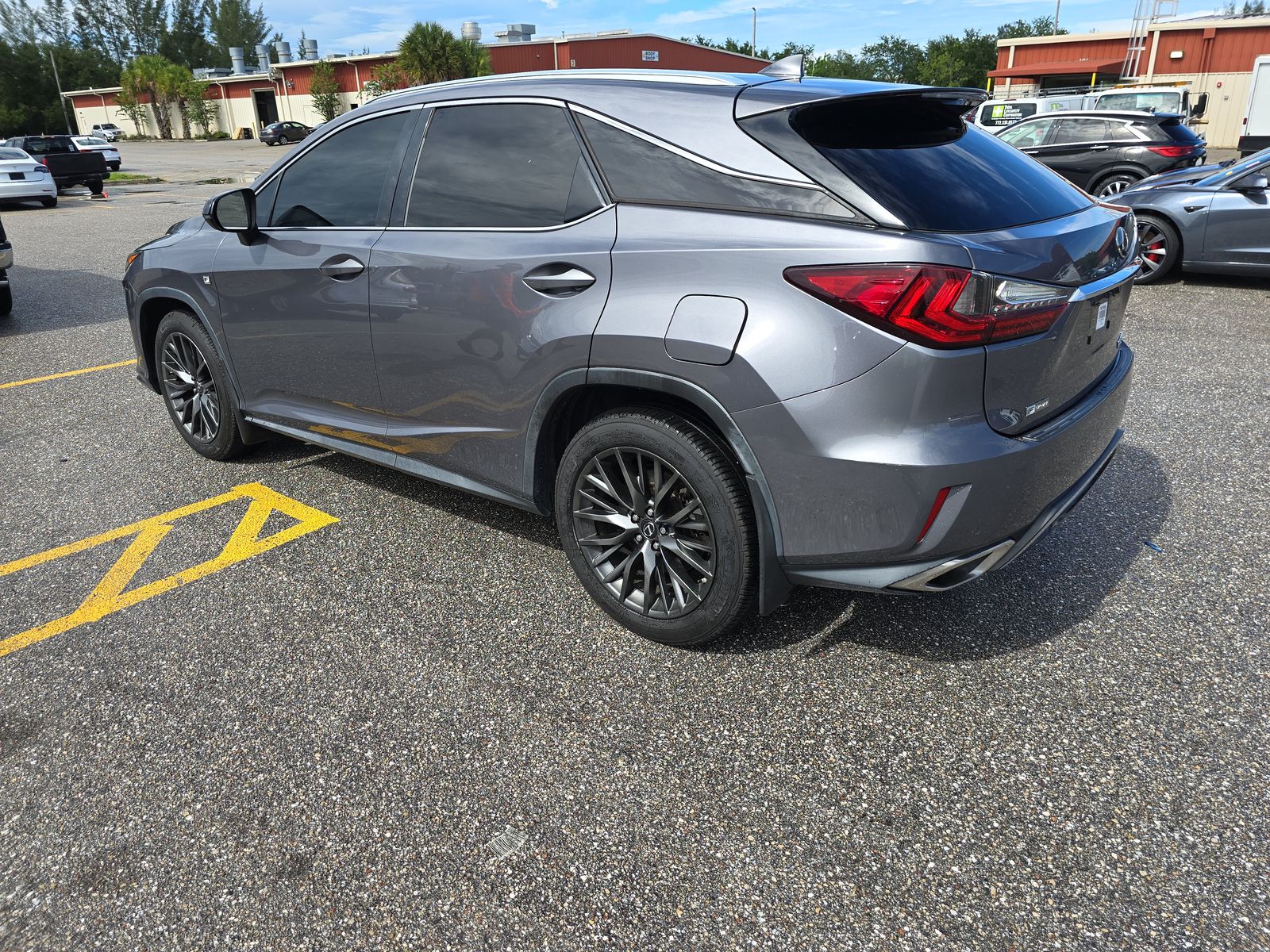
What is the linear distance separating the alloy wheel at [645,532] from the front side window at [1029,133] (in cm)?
1282

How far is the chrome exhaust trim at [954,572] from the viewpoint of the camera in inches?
97.6

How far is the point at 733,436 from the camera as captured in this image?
2.56 metres

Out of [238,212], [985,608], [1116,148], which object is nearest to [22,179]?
[238,212]

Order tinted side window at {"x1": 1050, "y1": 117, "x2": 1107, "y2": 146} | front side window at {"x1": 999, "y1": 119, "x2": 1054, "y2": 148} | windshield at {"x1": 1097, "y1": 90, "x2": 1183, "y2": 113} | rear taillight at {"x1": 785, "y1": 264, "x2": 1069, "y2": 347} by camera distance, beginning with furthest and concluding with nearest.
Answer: windshield at {"x1": 1097, "y1": 90, "x2": 1183, "y2": 113} < front side window at {"x1": 999, "y1": 119, "x2": 1054, "y2": 148} < tinted side window at {"x1": 1050, "y1": 117, "x2": 1107, "y2": 146} < rear taillight at {"x1": 785, "y1": 264, "x2": 1069, "y2": 347}

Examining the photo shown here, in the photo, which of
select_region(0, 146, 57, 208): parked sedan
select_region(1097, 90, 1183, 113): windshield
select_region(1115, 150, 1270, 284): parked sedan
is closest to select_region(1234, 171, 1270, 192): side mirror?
select_region(1115, 150, 1270, 284): parked sedan

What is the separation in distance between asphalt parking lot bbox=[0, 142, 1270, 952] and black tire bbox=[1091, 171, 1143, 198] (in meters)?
10.0

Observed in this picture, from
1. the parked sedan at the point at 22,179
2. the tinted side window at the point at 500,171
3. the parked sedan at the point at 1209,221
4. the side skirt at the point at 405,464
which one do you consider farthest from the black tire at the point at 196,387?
the parked sedan at the point at 22,179

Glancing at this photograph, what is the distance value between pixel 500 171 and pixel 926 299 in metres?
1.61

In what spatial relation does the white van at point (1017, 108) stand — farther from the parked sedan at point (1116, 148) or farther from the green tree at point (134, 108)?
the green tree at point (134, 108)

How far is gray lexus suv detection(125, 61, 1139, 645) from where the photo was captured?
2.37 m

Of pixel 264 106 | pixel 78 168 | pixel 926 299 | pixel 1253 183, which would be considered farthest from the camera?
pixel 264 106

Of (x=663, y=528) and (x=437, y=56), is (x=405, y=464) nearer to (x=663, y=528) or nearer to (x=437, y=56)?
(x=663, y=528)

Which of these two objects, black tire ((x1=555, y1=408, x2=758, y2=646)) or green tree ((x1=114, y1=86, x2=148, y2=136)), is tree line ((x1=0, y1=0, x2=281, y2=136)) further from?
A: black tire ((x1=555, y1=408, x2=758, y2=646))

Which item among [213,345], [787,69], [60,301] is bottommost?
[60,301]
